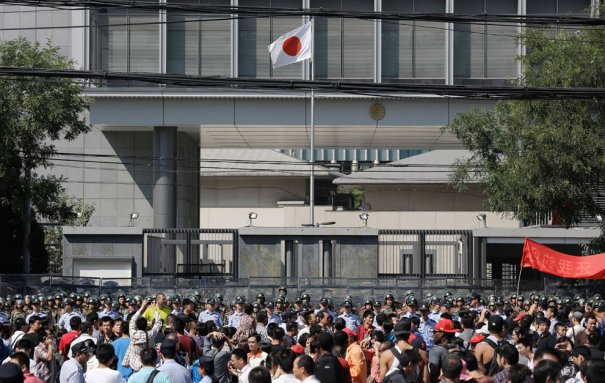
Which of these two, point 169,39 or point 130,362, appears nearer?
point 130,362

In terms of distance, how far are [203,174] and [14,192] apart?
4135cm

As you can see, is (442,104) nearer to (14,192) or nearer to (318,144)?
(318,144)

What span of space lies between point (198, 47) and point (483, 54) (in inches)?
449

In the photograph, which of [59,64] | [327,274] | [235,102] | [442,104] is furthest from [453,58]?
[59,64]

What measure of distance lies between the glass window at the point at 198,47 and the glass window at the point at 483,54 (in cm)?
927

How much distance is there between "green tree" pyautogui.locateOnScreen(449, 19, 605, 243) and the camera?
3219 centimetres

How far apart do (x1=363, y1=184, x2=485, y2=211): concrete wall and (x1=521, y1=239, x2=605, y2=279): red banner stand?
95.3 feet

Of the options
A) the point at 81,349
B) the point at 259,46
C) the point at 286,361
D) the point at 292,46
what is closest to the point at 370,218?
the point at 259,46

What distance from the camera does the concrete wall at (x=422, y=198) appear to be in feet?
202

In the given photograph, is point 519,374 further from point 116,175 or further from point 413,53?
point 116,175

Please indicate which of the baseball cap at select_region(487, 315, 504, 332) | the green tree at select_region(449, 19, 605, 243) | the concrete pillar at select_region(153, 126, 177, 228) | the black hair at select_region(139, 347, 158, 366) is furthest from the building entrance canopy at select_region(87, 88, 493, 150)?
the black hair at select_region(139, 347, 158, 366)

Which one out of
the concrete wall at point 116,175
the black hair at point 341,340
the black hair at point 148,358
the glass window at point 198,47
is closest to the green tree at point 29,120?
the glass window at point 198,47

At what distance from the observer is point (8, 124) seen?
36812 mm

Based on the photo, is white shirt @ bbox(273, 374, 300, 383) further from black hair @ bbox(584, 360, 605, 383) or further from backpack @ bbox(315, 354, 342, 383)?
black hair @ bbox(584, 360, 605, 383)
